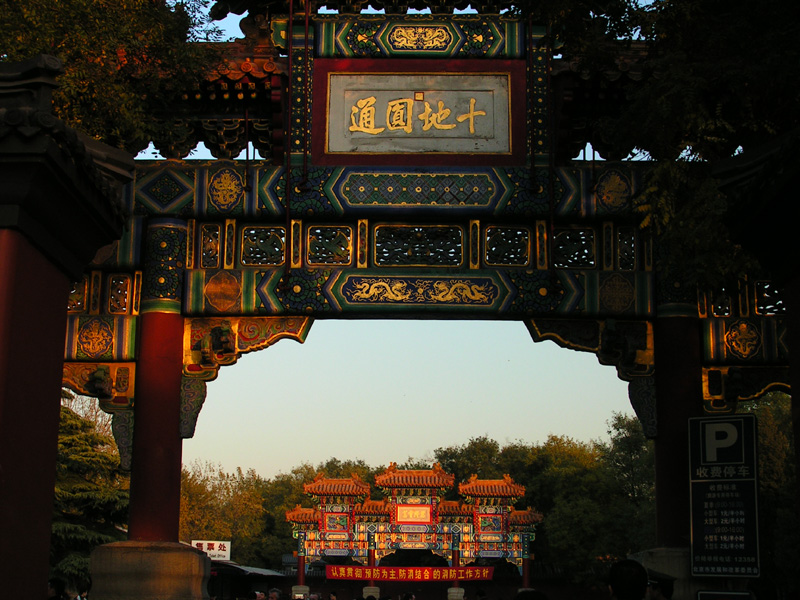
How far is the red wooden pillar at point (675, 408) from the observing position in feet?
33.1

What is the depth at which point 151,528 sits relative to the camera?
397 inches

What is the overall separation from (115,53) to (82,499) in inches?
477

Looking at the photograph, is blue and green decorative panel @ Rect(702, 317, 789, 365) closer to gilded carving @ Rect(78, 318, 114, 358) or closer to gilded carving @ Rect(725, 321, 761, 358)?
gilded carving @ Rect(725, 321, 761, 358)

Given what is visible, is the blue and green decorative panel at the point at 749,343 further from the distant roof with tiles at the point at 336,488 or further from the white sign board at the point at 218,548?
the white sign board at the point at 218,548

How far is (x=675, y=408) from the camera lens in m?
10.4

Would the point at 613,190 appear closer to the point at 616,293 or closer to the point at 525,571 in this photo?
the point at 616,293

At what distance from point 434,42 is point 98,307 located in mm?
4534

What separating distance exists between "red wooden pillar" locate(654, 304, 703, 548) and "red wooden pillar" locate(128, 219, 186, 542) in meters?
4.74

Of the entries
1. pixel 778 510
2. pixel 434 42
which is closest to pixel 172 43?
pixel 434 42

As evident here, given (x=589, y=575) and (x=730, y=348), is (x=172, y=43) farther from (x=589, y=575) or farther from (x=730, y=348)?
(x=589, y=575)

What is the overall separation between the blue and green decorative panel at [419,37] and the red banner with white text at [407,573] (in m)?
22.3

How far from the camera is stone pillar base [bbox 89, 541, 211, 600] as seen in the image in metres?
9.80

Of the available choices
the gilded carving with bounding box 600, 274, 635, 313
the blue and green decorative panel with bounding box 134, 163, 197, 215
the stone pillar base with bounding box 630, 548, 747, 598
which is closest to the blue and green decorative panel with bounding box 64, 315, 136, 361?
the blue and green decorative panel with bounding box 134, 163, 197, 215

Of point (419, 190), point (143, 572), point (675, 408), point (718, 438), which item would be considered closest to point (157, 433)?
point (143, 572)
